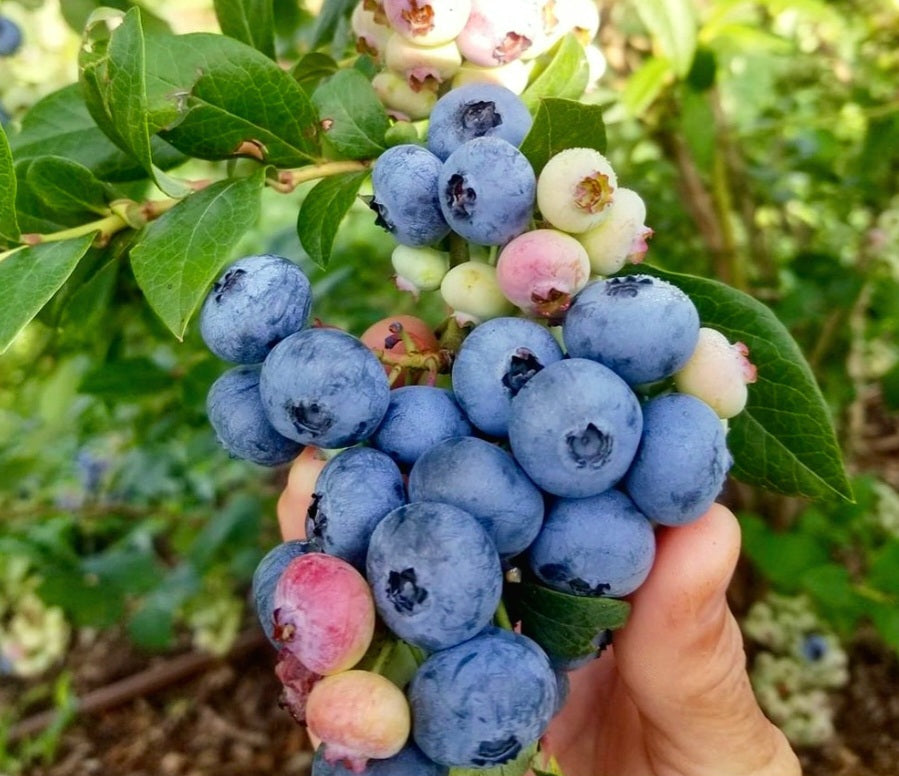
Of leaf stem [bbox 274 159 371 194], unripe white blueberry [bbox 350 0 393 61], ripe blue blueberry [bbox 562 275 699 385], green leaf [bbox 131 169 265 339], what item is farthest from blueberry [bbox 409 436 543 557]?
unripe white blueberry [bbox 350 0 393 61]

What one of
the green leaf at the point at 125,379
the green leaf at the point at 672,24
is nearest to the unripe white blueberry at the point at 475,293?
the green leaf at the point at 672,24

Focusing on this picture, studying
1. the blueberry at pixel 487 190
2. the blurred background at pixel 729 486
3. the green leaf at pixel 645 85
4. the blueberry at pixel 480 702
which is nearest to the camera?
the blueberry at pixel 480 702

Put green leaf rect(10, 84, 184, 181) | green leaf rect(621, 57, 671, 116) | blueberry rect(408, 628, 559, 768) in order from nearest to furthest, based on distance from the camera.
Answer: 1. blueberry rect(408, 628, 559, 768)
2. green leaf rect(10, 84, 184, 181)
3. green leaf rect(621, 57, 671, 116)

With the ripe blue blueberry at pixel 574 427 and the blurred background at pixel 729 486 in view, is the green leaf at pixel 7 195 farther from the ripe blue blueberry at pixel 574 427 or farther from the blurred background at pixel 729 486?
the ripe blue blueberry at pixel 574 427

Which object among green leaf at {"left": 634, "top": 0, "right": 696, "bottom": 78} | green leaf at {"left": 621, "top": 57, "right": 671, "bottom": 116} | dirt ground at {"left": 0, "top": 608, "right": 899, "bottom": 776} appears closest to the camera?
green leaf at {"left": 634, "top": 0, "right": 696, "bottom": 78}

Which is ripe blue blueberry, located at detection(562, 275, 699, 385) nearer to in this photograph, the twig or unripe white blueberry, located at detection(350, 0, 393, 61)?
unripe white blueberry, located at detection(350, 0, 393, 61)

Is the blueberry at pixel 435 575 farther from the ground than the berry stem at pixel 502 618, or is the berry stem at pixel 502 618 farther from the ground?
the blueberry at pixel 435 575

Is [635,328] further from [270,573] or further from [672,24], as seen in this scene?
[672,24]
